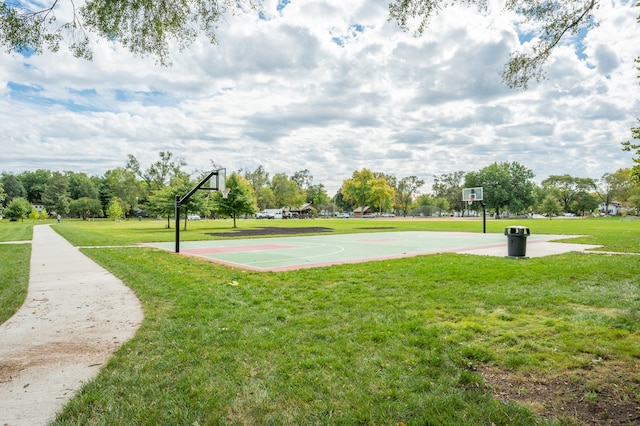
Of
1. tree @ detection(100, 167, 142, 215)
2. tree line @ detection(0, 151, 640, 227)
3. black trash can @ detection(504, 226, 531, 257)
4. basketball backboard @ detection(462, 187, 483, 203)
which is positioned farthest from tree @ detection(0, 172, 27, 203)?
black trash can @ detection(504, 226, 531, 257)

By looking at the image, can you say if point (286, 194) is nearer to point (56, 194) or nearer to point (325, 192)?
point (325, 192)

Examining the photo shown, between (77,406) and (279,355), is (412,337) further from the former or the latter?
(77,406)

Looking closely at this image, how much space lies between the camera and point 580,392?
3.11 m

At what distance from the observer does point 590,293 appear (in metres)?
6.64

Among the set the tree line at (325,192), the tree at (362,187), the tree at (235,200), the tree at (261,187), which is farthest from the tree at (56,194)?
the tree at (235,200)

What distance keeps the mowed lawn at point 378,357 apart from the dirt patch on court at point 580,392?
1 centimetres

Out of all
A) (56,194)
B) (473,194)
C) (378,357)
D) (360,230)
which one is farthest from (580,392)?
(56,194)

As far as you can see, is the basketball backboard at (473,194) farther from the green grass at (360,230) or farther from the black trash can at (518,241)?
the black trash can at (518,241)

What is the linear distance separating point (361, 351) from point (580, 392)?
195 centimetres

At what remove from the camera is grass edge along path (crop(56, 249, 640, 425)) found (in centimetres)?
289

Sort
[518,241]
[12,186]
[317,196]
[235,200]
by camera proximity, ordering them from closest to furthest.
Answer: [518,241], [235,200], [12,186], [317,196]

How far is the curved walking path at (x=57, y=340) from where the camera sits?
10.3 feet

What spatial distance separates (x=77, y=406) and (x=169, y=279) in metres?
5.75

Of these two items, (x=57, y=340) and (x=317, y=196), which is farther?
(x=317, y=196)
